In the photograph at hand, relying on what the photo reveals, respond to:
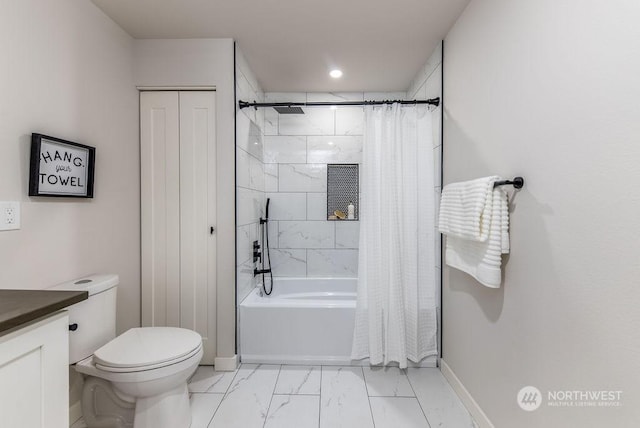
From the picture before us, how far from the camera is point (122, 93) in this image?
7.16 ft

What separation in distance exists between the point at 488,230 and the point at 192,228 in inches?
79.0

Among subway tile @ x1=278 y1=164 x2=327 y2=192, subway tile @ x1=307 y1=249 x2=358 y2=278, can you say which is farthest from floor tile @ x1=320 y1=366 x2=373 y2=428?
subway tile @ x1=278 y1=164 x2=327 y2=192

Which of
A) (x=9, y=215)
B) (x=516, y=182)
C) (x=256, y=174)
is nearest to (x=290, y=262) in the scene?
(x=256, y=174)

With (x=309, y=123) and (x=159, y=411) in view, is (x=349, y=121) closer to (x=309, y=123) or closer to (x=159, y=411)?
(x=309, y=123)

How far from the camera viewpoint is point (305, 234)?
3.45 metres

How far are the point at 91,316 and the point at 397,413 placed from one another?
1849mm

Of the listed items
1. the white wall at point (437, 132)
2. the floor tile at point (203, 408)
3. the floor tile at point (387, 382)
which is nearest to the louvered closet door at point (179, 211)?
the floor tile at point (203, 408)

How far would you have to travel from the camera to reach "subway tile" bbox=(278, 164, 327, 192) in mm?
3436

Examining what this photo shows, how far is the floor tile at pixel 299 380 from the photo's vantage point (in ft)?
6.82

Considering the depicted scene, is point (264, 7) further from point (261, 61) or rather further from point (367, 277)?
point (367, 277)

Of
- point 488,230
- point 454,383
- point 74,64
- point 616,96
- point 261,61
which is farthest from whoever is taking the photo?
point 261,61

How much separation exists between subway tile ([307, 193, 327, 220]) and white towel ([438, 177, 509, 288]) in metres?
1.79

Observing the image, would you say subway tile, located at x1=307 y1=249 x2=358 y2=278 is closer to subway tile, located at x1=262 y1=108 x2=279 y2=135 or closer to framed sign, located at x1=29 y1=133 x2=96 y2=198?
subway tile, located at x1=262 y1=108 x2=279 y2=135

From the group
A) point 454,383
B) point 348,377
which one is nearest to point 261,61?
point 348,377
